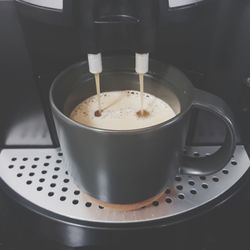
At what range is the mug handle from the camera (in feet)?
1.12

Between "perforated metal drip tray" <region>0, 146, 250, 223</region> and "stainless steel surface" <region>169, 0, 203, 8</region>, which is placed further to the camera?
"perforated metal drip tray" <region>0, 146, 250, 223</region>

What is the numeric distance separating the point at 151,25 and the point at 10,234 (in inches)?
10.2

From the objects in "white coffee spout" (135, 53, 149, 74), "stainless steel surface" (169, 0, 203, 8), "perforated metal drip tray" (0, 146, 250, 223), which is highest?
"stainless steel surface" (169, 0, 203, 8)

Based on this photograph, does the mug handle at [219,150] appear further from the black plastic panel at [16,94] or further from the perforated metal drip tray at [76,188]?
the black plastic panel at [16,94]

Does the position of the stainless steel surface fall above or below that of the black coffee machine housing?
above

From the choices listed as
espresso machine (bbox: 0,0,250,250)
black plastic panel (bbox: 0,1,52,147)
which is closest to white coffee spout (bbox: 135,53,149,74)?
espresso machine (bbox: 0,0,250,250)

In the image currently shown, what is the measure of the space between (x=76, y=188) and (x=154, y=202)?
9 centimetres

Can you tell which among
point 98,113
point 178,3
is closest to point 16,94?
point 98,113

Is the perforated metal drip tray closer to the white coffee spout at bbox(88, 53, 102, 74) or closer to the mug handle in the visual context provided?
the mug handle

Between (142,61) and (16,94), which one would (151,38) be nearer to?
(142,61)

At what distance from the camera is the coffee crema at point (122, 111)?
38 cm

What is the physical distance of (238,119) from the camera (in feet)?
1.53

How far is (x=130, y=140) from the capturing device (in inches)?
12.5

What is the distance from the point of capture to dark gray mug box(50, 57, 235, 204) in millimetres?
324
